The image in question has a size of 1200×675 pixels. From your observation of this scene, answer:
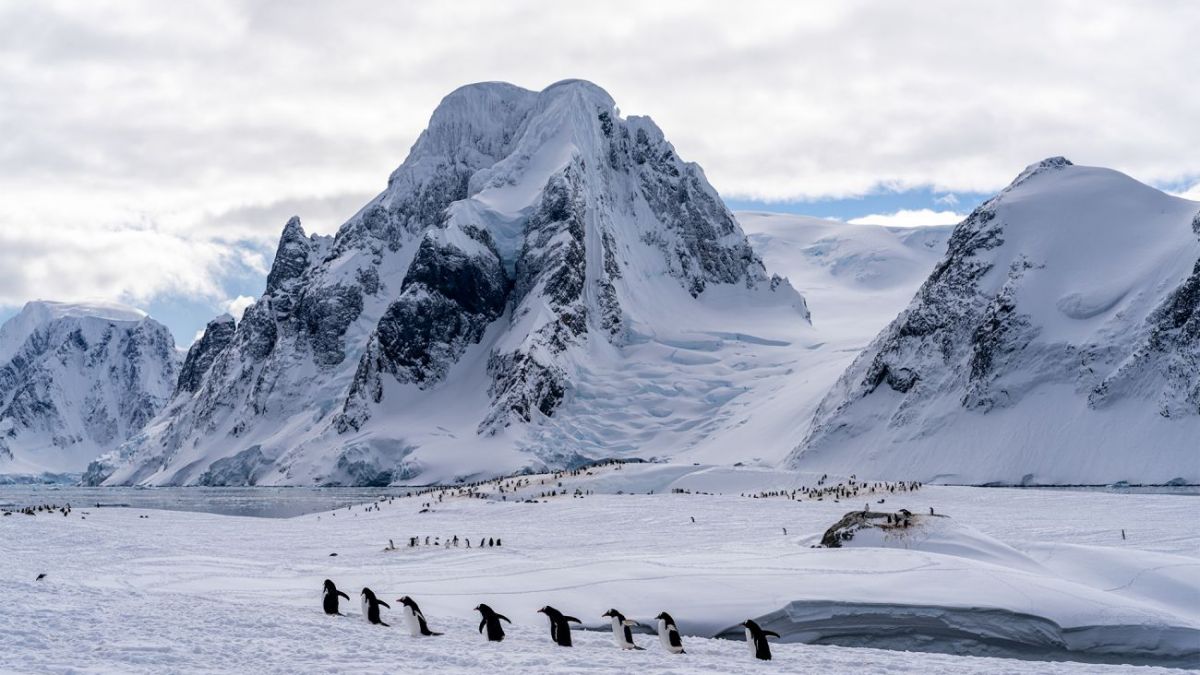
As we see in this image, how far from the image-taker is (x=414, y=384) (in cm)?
17712

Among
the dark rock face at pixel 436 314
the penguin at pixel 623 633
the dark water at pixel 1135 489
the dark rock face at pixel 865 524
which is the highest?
the dark rock face at pixel 436 314

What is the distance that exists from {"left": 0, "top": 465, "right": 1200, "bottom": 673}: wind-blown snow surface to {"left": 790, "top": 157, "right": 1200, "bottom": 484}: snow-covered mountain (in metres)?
55.5

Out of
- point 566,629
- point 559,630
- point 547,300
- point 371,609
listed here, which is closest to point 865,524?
point 566,629

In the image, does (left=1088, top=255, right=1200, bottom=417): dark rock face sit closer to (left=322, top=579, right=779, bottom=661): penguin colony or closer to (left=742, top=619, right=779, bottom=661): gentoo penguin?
(left=322, top=579, right=779, bottom=661): penguin colony

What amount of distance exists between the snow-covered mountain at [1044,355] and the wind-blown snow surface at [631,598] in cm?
5553

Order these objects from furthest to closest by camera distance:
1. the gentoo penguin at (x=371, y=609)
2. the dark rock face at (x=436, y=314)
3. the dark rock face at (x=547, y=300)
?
1. the dark rock face at (x=436, y=314)
2. the dark rock face at (x=547, y=300)
3. the gentoo penguin at (x=371, y=609)

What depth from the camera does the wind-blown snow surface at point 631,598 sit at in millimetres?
20486

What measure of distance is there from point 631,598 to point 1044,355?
308 feet

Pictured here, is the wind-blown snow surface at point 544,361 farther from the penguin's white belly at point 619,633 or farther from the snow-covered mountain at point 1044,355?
the penguin's white belly at point 619,633

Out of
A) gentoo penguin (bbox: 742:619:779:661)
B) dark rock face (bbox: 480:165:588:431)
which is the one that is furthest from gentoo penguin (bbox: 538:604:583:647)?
dark rock face (bbox: 480:165:588:431)

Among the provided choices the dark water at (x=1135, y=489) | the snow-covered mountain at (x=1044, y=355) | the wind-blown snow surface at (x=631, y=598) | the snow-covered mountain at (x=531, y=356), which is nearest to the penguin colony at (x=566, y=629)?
the wind-blown snow surface at (x=631, y=598)

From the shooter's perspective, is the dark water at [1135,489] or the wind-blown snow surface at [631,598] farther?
the dark water at [1135,489]

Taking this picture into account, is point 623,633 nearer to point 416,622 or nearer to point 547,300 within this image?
point 416,622

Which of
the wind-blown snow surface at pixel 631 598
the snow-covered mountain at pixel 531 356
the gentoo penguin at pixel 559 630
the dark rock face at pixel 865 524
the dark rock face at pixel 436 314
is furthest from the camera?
the dark rock face at pixel 436 314
